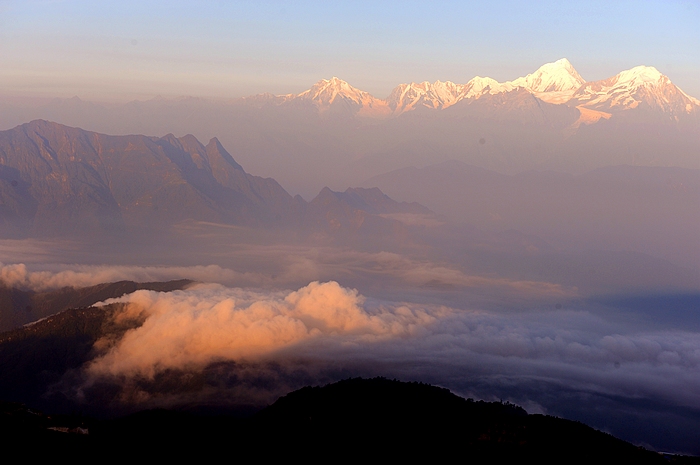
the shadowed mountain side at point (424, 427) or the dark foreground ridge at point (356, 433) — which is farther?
the shadowed mountain side at point (424, 427)

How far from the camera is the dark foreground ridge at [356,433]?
12756cm

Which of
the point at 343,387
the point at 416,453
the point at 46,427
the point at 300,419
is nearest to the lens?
the point at 46,427

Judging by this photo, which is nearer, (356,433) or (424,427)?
(424,427)

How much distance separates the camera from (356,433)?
5733 inches

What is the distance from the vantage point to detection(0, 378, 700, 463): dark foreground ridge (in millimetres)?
127562

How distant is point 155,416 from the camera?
159m

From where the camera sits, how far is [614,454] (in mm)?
130125

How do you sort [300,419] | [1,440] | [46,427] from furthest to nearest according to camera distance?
[300,419] < [46,427] < [1,440]

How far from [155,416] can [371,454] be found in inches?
1815

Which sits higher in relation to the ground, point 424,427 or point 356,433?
point 424,427

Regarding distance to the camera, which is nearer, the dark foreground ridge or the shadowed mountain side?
the dark foreground ridge

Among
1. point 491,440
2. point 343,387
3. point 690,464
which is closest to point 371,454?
point 491,440

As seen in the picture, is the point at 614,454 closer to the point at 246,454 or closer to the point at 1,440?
the point at 246,454

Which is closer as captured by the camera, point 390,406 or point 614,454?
point 614,454
